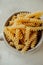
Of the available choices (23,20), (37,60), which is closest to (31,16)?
(23,20)

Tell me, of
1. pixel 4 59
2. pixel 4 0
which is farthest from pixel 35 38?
pixel 4 0

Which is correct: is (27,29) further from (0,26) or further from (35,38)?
(0,26)

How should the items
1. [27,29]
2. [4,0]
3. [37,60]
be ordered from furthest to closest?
A: 1. [4,0]
2. [37,60]
3. [27,29]

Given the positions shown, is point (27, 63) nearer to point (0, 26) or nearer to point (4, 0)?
point (0, 26)

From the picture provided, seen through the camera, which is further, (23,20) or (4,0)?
(4,0)

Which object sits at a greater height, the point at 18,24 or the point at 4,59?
the point at 18,24

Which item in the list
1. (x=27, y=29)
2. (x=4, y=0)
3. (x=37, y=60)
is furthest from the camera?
(x=4, y=0)
